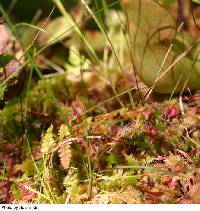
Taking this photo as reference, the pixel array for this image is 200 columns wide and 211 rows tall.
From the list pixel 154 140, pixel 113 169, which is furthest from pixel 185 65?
pixel 113 169

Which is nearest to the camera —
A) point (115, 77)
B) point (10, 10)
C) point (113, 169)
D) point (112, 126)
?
point (113, 169)

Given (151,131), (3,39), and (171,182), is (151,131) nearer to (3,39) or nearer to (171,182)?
(171,182)

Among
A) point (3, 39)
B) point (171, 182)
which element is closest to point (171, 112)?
point (171, 182)

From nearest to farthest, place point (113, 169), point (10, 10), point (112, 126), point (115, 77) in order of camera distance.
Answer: point (113, 169)
point (112, 126)
point (115, 77)
point (10, 10)

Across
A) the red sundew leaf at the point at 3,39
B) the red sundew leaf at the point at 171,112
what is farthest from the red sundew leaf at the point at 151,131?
the red sundew leaf at the point at 3,39

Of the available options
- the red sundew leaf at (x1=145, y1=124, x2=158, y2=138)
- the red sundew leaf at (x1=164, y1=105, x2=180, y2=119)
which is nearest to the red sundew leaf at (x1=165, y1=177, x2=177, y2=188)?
the red sundew leaf at (x1=145, y1=124, x2=158, y2=138)

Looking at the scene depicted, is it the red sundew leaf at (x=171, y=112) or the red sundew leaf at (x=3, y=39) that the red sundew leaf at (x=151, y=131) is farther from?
the red sundew leaf at (x=3, y=39)

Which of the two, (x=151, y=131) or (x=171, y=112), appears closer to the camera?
(x=151, y=131)

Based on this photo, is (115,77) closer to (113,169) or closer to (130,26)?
(130,26)
